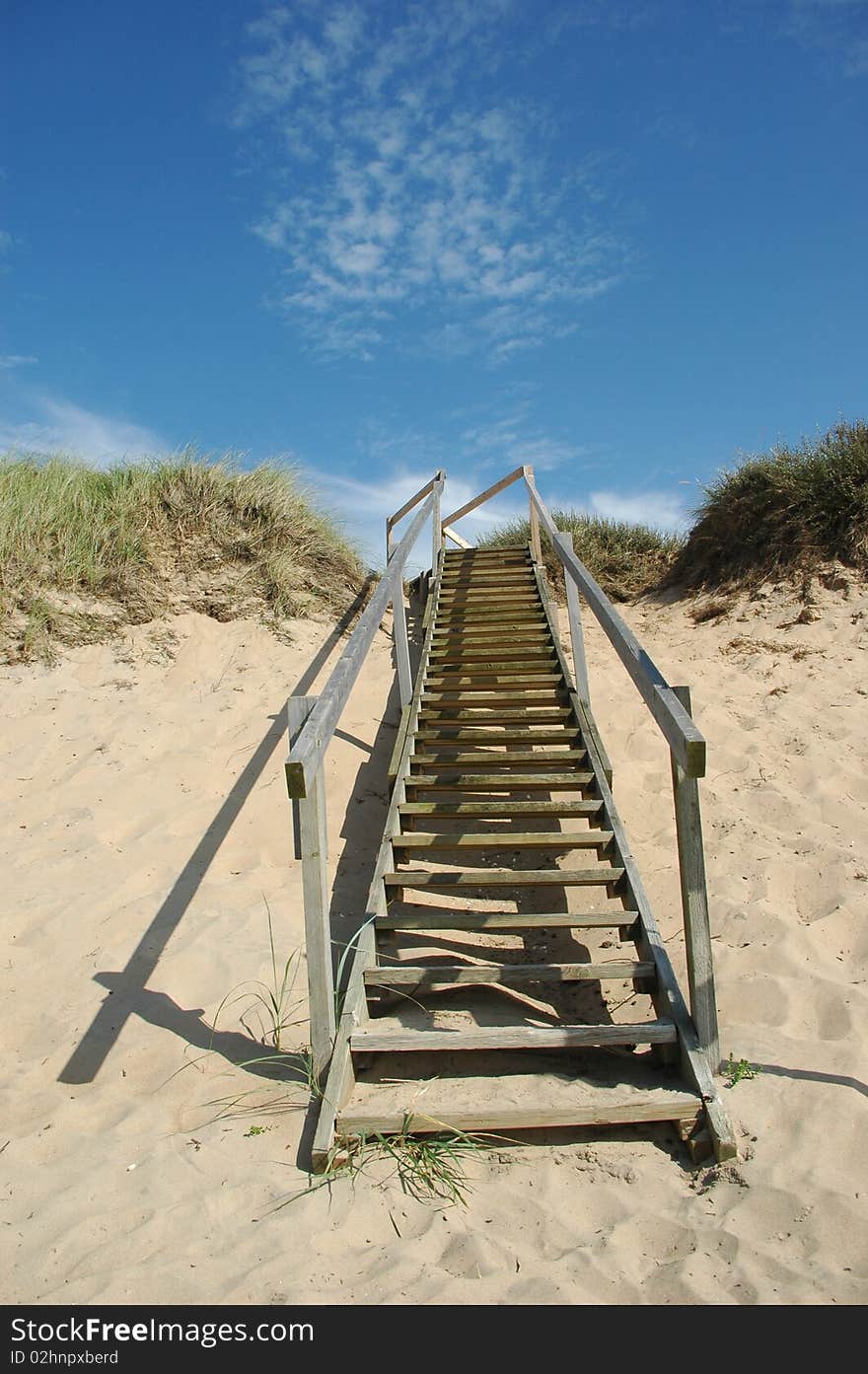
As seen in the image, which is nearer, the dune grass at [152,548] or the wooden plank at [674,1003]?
the wooden plank at [674,1003]

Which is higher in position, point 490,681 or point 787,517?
point 787,517

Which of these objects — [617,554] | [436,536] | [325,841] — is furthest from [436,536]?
[325,841]

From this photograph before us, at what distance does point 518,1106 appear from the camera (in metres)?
2.79

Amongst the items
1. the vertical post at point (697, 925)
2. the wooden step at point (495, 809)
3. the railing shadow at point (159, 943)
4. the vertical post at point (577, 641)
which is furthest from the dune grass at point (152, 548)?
the vertical post at point (697, 925)

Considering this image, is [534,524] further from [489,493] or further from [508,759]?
[508,759]

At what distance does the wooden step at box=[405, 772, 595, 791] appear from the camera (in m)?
4.45

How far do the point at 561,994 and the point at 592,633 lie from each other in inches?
195

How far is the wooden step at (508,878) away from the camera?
3744mm

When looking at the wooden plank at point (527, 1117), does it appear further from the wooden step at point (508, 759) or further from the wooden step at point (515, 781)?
the wooden step at point (508, 759)

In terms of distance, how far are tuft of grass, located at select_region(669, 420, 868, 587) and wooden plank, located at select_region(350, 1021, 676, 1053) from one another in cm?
558

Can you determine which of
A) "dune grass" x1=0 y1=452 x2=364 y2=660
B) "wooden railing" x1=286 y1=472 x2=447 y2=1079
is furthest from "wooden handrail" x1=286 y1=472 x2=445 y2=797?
"dune grass" x1=0 y1=452 x2=364 y2=660

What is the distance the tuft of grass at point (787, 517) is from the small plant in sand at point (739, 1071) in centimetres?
552

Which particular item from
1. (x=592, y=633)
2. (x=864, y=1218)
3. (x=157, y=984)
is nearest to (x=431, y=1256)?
(x=864, y=1218)

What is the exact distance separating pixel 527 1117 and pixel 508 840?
1425 mm
